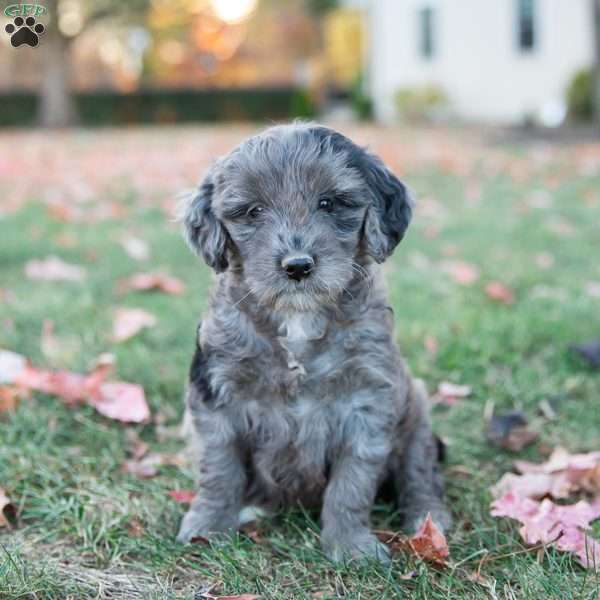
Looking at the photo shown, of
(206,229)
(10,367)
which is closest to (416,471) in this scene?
(206,229)

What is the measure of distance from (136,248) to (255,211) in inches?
182

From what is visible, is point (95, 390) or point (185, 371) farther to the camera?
point (185, 371)

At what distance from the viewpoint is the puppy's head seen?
2.95m

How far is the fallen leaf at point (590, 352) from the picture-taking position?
4.85m

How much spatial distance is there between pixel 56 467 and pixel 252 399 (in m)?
1.05

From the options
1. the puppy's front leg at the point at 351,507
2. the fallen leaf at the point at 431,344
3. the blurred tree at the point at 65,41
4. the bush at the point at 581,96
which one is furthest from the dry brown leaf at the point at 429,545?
the blurred tree at the point at 65,41

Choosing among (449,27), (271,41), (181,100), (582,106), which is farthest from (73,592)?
(271,41)

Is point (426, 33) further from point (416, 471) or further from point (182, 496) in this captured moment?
point (182, 496)

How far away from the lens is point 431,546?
292 centimetres

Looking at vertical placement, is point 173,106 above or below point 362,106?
above

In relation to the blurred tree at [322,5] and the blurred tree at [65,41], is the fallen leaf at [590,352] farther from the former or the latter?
the blurred tree at [322,5]

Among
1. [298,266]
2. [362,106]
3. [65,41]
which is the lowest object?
[362,106]

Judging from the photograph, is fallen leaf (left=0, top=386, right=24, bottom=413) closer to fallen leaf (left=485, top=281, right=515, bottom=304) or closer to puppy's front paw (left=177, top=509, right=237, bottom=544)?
puppy's front paw (left=177, top=509, right=237, bottom=544)

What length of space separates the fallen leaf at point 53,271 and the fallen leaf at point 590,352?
143 inches
